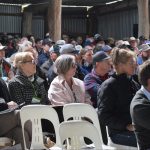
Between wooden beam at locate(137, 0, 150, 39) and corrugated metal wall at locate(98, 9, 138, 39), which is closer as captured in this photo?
wooden beam at locate(137, 0, 150, 39)

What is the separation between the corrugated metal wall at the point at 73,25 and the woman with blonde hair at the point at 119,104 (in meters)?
18.1

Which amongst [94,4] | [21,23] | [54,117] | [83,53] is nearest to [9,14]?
[21,23]

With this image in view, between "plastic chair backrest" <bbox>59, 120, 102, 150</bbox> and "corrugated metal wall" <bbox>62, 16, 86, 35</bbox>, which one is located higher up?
"corrugated metal wall" <bbox>62, 16, 86, 35</bbox>

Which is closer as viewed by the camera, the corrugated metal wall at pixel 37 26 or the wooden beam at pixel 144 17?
the wooden beam at pixel 144 17

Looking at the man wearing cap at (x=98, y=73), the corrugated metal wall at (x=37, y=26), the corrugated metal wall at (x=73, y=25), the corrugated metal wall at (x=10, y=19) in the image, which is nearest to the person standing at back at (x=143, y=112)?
the man wearing cap at (x=98, y=73)

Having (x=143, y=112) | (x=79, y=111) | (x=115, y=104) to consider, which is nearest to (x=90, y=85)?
(x=79, y=111)

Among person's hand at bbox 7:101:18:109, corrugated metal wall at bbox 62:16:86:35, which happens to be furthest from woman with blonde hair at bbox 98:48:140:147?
corrugated metal wall at bbox 62:16:86:35

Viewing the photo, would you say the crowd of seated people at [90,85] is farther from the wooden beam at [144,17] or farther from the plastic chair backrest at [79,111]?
the wooden beam at [144,17]

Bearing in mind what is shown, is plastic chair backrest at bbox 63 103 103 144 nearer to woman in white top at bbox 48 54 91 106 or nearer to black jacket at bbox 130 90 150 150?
woman in white top at bbox 48 54 91 106

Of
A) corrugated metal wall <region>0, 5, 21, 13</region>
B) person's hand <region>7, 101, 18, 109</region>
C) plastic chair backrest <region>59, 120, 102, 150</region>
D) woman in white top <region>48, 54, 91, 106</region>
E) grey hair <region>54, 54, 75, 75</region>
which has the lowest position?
plastic chair backrest <region>59, 120, 102, 150</region>

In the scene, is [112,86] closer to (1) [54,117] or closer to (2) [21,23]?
(1) [54,117]

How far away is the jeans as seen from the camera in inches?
183

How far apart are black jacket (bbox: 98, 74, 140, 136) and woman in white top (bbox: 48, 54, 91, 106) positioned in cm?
96

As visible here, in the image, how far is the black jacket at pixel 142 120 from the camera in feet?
12.8
